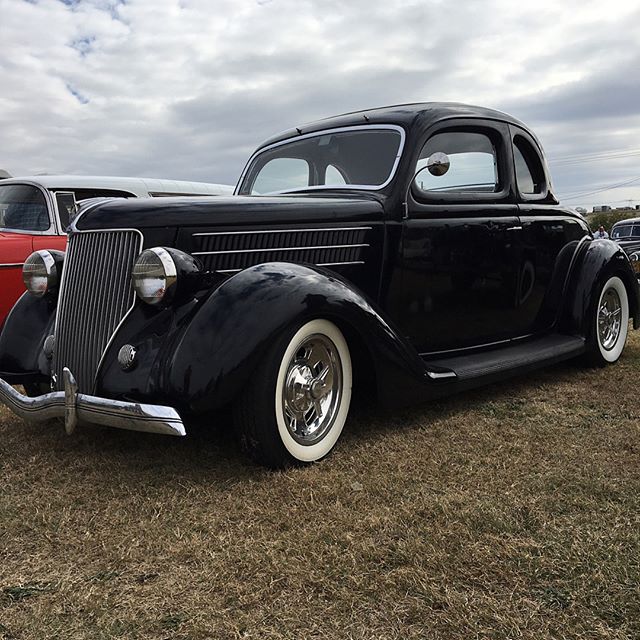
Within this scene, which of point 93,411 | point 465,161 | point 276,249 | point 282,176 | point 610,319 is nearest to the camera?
point 93,411

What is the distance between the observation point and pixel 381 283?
12.8 feet

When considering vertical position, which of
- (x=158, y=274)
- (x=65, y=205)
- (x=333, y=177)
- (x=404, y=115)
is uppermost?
(x=404, y=115)

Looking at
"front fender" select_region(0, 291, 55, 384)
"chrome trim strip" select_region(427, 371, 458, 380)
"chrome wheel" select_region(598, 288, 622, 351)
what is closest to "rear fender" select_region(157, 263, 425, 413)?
"chrome trim strip" select_region(427, 371, 458, 380)

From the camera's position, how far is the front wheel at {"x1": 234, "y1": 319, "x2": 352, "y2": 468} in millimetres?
2955

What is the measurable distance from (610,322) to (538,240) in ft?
4.32

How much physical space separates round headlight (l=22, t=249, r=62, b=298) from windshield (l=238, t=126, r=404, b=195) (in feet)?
5.27

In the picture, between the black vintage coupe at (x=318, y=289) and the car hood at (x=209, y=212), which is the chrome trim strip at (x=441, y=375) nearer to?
the black vintage coupe at (x=318, y=289)

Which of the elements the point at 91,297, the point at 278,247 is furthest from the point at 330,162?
the point at 91,297

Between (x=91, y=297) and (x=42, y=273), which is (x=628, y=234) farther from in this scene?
(x=91, y=297)

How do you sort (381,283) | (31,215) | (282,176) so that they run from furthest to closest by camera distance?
(31,215)
(282,176)
(381,283)

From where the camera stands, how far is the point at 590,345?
5133 mm

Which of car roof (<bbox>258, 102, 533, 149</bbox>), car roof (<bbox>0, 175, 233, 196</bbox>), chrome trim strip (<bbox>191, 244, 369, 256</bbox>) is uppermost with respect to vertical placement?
car roof (<bbox>258, 102, 533, 149</bbox>)

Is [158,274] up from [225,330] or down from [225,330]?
up

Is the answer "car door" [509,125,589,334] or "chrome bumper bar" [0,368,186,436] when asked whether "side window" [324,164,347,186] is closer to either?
"car door" [509,125,589,334]
